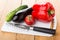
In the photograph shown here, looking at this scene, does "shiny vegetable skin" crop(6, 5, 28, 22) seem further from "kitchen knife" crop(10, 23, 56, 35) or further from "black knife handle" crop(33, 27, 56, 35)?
"black knife handle" crop(33, 27, 56, 35)

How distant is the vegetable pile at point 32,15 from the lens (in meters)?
1.28

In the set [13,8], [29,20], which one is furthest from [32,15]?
[13,8]

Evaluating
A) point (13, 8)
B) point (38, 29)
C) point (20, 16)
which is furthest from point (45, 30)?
point (13, 8)

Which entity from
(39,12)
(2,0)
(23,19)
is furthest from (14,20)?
(2,0)

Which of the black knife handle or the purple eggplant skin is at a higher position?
the purple eggplant skin

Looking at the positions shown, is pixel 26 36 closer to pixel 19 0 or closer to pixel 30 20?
pixel 30 20

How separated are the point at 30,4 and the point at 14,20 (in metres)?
0.23

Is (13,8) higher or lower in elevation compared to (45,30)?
higher

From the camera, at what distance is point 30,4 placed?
57.5 inches

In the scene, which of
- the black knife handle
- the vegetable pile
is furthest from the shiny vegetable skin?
the black knife handle

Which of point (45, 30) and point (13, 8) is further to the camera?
point (13, 8)

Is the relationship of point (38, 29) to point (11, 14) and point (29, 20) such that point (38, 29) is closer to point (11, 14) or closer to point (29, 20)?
point (29, 20)

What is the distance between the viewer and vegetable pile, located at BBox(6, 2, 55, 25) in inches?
50.5

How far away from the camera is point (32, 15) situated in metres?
1.31
